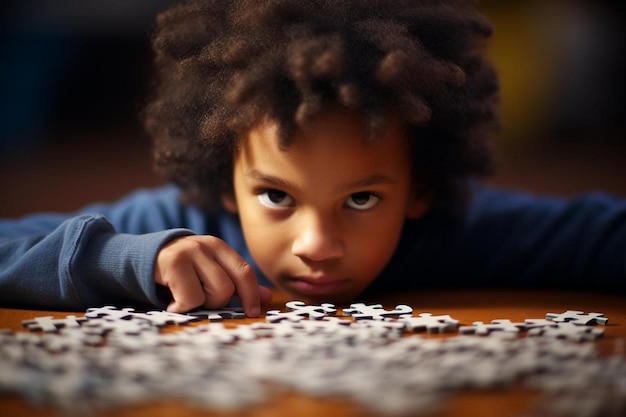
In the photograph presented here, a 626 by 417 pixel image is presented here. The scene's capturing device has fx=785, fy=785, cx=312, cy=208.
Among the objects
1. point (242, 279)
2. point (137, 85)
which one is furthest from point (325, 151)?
point (137, 85)

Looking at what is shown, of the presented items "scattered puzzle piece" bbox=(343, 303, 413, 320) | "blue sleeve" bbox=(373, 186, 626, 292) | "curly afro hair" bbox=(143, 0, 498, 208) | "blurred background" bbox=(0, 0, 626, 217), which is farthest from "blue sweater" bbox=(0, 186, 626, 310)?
"blurred background" bbox=(0, 0, 626, 217)

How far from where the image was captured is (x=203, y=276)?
4.49 ft

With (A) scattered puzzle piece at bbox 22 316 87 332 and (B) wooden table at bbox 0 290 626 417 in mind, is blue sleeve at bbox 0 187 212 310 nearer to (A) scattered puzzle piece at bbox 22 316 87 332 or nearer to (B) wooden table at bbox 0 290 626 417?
(B) wooden table at bbox 0 290 626 417

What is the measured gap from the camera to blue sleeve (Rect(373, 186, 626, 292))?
1.77 m

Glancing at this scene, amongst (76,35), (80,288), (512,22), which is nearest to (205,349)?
(80,288)

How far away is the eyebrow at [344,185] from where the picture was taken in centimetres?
139

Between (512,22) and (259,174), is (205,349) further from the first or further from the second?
(512,22)

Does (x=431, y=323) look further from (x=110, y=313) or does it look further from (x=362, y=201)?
(x=110, y=313)

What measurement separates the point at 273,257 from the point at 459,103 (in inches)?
18.4

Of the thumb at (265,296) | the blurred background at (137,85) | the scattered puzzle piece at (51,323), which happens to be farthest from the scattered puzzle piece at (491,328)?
the blurred background at (137,85)

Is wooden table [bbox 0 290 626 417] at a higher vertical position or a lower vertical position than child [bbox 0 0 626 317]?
lower

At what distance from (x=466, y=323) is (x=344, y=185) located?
1.04 feet

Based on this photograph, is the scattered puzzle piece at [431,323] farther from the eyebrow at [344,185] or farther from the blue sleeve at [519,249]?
the blue sleeve at [519,249]

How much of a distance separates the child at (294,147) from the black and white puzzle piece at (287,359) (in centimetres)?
15
